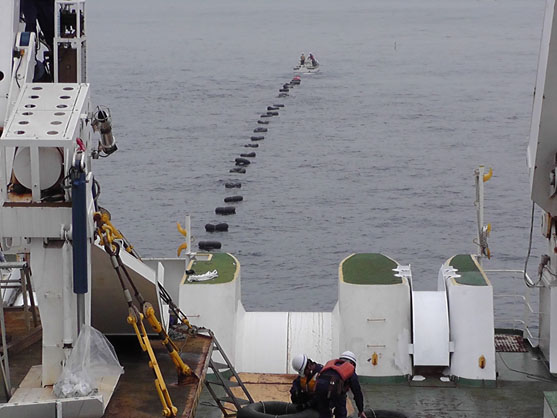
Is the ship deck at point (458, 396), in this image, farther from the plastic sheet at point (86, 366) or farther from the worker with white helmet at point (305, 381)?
the plastic sheet at point (86, 366)

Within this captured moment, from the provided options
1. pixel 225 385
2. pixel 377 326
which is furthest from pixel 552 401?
pixel 377 326

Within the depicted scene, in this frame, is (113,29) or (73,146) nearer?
(73,146)

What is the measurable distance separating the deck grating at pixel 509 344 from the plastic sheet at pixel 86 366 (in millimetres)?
8719

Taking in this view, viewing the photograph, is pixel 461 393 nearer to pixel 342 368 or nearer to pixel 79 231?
pixel 342 368

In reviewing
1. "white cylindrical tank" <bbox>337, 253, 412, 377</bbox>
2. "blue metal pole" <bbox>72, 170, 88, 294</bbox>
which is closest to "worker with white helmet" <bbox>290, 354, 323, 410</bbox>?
"blue metal pole" <bbox>72, 170, 88, 294</bbox>

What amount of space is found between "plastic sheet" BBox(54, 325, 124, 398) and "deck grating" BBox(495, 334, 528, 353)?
28.6ft

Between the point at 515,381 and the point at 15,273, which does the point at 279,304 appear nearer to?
the point at 15,273

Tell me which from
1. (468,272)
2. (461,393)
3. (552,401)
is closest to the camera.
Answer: (552,401)

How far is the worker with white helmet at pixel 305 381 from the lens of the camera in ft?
39.5

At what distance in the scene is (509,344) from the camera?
1773 cm

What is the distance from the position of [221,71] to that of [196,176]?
3695 centimetres

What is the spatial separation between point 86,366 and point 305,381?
2.94m

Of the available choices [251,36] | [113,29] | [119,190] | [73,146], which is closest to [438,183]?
[119,190]

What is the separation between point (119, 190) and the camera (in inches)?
1815
